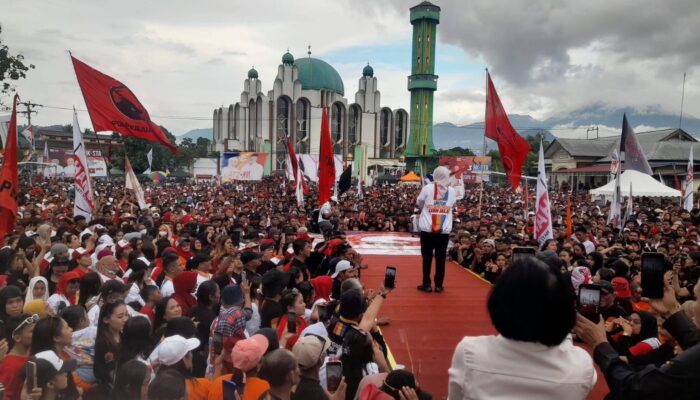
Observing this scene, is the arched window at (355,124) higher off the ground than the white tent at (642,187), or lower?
higher

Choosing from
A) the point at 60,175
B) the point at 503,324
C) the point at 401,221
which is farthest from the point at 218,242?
the point at 60,175

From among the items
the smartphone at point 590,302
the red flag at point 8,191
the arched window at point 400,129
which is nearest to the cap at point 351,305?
the smartphone at point 590,302

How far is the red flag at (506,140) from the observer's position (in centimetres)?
982

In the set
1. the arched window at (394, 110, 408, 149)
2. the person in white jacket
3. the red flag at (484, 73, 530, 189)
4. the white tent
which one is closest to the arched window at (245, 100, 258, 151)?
the arched window at (394, 110, 408, 149)

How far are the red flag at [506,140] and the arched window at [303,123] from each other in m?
53.0

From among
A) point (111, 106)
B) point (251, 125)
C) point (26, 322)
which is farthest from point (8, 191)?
point (251, 125)

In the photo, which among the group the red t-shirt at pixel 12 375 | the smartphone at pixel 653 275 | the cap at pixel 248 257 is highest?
the smartphone at pixel 653 275

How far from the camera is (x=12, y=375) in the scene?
3.18 meters

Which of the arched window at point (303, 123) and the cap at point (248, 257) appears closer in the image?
the cap at point (248, 257)

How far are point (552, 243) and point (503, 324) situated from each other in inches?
265

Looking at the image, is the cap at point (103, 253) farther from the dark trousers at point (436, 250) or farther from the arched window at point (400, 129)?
the arched window at point (400, 129)

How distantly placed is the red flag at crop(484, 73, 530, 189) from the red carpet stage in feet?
7.53

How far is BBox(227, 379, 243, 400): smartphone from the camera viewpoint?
115 inches

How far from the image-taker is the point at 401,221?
1642cm
